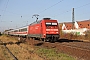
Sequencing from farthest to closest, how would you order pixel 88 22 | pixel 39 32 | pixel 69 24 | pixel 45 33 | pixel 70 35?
pixel 69 24, pixel 88 22, pixel 70 35, pixel 39 32, pixel 45 33

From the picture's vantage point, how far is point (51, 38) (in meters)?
26.6

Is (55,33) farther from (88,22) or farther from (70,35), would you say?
(88,22)

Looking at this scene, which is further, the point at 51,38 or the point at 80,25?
the point at 80,25

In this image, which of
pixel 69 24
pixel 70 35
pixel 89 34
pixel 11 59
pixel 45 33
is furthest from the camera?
pixel 69 24

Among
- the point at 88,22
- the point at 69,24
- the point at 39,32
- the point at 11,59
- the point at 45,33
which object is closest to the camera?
the point at 11,59

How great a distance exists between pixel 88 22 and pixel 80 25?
5.43m

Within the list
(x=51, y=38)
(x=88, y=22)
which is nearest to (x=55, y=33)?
(x=51, y=38)

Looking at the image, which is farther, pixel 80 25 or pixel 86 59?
pixel 80 25

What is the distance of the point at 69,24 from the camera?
340ft

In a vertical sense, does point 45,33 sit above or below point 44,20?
below

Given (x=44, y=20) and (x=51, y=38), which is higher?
(x=44, y=20)

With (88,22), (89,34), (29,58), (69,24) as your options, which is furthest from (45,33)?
(69,24)

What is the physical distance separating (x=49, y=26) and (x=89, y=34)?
19.5 metres

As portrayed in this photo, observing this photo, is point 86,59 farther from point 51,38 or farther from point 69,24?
point 69,24
